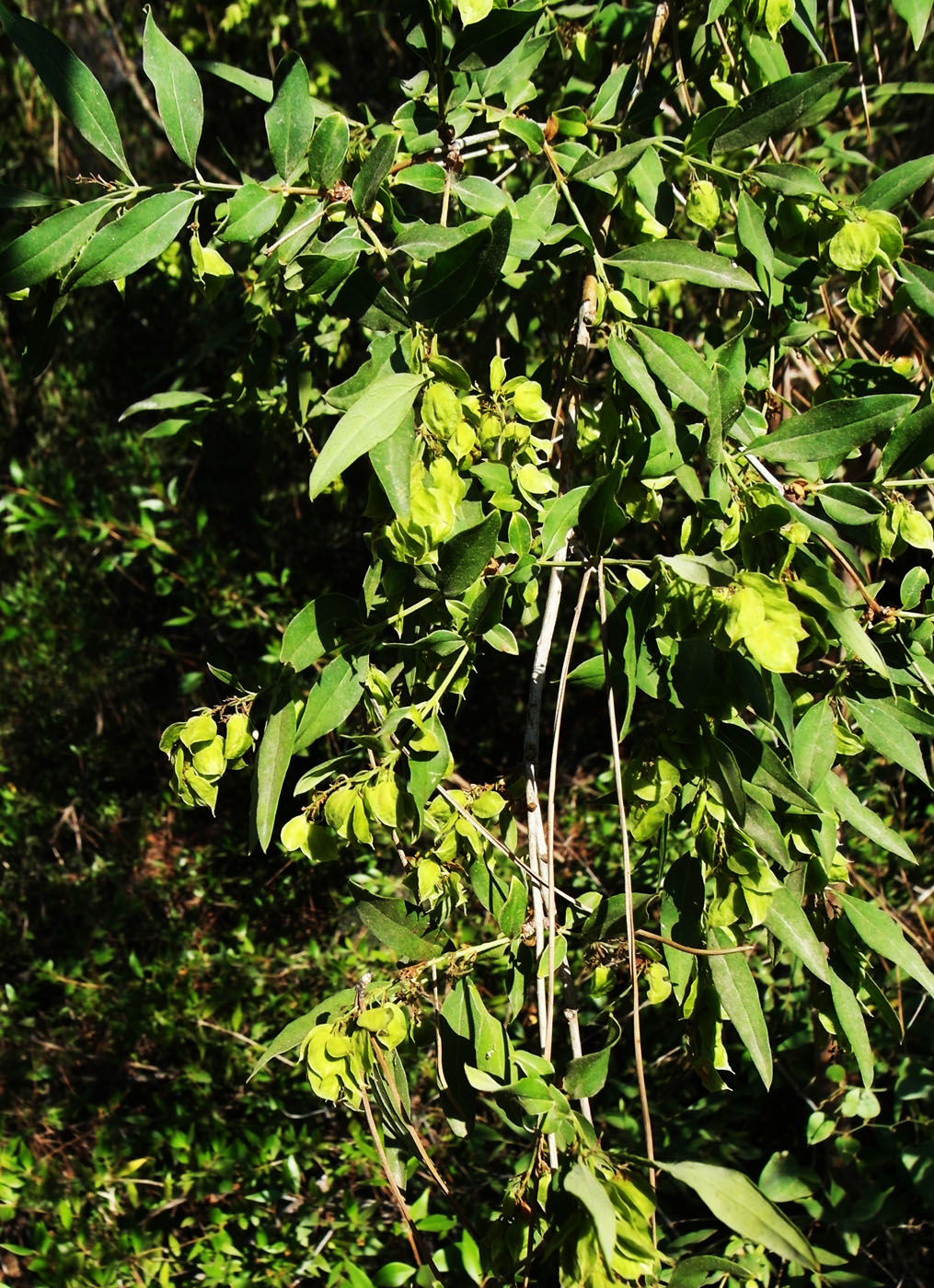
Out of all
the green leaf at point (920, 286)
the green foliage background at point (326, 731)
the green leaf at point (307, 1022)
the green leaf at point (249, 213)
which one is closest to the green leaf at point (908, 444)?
the green foliage background at point (326, 731)

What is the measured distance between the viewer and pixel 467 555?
0.88 metres

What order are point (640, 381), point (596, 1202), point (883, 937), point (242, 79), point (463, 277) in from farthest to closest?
point (242, 79)
point (883, 937)
point (640, 381)
point (463, 277)
point (596, 1202)

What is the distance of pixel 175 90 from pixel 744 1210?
3.47ft

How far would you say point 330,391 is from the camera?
824 mm

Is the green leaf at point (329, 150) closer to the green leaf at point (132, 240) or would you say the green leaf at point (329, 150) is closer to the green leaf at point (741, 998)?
the green leaf at point (132, 240)

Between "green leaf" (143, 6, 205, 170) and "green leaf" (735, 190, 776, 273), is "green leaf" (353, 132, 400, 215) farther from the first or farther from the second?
"green leaf" (735, 190, 776, 273)

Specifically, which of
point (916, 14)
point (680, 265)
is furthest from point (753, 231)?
point (916, 14)

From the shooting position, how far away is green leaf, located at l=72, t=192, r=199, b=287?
32.1 inches

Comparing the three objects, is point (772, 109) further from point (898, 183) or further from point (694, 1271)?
point (694, 1271)

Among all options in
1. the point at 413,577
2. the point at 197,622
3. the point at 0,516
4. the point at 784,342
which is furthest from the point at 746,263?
the point at 0,516

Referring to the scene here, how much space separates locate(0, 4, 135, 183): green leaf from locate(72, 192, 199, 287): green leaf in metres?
0.04

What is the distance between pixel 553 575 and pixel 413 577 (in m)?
0.29

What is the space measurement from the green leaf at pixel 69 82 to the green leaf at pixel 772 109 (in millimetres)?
625

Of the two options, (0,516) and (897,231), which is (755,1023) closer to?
(897,231)
